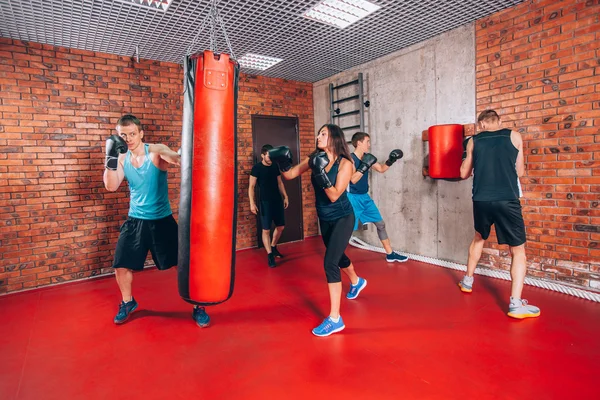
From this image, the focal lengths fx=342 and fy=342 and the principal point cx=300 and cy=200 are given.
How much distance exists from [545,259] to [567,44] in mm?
1955

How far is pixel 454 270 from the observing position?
386cm

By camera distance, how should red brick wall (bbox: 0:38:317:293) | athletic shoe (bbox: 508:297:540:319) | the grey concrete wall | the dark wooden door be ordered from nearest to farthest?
1. athletic shoe (bbox: 508:297:540:319)
2. red brick wall (bbox: 0:38:317:293)
3. the grey concrete wall
4. the dark wooden door

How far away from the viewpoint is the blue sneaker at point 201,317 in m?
2.69

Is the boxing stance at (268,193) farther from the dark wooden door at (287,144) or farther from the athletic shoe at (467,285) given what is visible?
the athletic shoe at (467,285)

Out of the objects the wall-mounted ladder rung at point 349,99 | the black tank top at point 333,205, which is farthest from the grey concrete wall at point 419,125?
the black tank top at point 333,205

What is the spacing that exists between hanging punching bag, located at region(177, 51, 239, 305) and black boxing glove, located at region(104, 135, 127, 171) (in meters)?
0.80

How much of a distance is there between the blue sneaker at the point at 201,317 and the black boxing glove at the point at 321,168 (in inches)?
56.2

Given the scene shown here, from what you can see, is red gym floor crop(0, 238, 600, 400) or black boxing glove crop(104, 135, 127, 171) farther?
black boxing glove crop(104, 135, 127, 171)

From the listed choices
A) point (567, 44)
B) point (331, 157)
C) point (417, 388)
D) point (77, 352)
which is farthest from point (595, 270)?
point (77, 352)

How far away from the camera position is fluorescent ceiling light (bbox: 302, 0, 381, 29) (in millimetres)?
3235

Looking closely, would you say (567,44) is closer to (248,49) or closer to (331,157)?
(331,157)

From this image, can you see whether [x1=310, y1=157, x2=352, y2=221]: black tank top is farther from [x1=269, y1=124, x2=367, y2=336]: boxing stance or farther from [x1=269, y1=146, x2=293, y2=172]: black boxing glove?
[x1=269, y1=146, x2=293, y2=172]: black boxing glove

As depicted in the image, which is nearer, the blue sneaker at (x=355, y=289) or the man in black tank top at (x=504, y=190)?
the man in black tank top at (x=504, y=190)

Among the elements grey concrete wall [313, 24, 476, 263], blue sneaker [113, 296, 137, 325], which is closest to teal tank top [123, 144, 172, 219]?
blue sneaker [113, 296, 137, 325]
